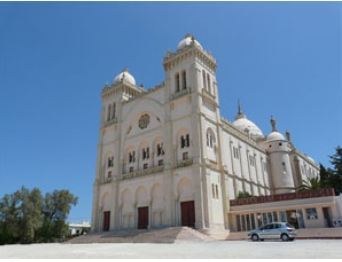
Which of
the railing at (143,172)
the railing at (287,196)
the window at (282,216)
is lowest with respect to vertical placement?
the window at (282,216)

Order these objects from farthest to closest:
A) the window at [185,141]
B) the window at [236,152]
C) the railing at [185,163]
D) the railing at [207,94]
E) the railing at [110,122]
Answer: the railing at [110,122] < the window at [236,152] < the railing at [207,94] < the window at [185,141] < the railing at [185,163]

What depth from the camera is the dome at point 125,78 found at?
156ft

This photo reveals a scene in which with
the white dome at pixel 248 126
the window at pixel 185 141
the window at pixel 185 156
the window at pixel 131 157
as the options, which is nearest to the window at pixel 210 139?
the window at pixel 185 141

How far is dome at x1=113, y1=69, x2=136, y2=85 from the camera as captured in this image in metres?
47.6

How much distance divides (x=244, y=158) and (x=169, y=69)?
17.2 meters

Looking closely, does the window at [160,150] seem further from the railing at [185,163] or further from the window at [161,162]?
the railing at [185,163]

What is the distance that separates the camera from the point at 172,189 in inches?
1328

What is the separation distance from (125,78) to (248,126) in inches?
1076

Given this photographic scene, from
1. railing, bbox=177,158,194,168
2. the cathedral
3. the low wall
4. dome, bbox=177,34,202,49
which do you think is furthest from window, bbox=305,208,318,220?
dome, bbox=177,34,202,49

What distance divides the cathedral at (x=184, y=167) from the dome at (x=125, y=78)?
0.76ft

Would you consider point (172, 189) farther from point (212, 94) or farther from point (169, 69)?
point (169, 69)

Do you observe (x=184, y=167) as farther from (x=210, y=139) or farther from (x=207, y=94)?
(x=207, y=94)

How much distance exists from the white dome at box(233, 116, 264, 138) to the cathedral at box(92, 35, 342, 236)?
9.48 m

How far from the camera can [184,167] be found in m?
33.4
